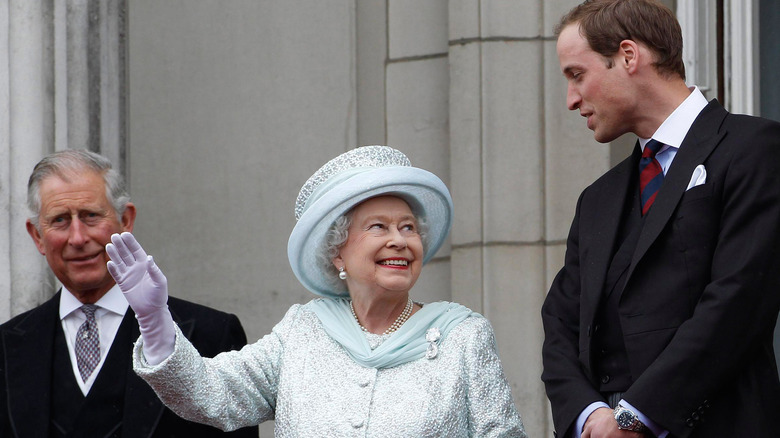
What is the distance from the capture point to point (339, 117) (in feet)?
19.4

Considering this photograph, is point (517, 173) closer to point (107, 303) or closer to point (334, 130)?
point (334, 130)

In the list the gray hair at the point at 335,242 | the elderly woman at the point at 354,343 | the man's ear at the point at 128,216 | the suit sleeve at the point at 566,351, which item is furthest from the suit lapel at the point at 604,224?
the man's ear at the point at 128,216

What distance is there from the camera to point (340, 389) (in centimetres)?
397

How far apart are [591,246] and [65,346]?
160cm

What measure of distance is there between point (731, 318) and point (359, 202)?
1.06m

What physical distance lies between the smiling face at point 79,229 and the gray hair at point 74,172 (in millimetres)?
15

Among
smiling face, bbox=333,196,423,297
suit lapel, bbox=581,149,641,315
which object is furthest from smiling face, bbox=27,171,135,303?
suit lapel, bbox=581,149,641,315

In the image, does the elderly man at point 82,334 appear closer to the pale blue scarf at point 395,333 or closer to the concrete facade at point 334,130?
the pale blue scarf at point 395,333

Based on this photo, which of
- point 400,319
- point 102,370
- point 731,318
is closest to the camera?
point 731,318

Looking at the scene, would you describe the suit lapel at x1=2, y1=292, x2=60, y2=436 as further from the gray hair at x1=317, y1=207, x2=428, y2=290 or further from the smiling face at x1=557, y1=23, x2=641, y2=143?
the smiling face at x1=557, y1=23, x2=641, y2=143

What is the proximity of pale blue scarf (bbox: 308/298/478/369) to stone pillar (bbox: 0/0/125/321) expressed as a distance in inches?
56.9

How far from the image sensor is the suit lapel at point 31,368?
4.31 m

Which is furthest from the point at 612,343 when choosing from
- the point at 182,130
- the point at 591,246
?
the point at 182,130

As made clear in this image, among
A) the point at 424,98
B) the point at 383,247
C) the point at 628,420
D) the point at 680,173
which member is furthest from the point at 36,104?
the point at 628,420
